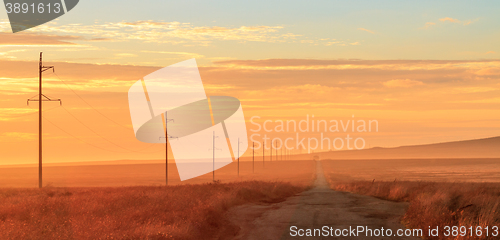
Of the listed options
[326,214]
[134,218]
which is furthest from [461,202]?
[134,218]

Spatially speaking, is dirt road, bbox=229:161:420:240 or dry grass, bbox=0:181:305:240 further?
dirt road, bbox=229:161:420:240

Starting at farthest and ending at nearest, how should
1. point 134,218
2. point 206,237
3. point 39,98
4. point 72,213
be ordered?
point 39,98 < point 72,213 < point 134,218 < point 206,237

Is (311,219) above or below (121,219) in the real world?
below

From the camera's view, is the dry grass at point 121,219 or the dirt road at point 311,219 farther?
the dirt road at point 311,219

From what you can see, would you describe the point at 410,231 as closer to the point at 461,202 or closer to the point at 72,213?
the point at 461,202

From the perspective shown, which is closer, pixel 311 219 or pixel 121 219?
pixel 121 219

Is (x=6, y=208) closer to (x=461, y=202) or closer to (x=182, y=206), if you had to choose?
(x=182, y=206)

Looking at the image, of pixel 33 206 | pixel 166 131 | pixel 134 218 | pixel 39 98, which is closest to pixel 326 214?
pixel 134 218

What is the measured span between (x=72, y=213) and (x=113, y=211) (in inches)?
74.3

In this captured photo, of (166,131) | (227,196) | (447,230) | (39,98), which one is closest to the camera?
(447,230)

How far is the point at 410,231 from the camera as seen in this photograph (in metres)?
15.6

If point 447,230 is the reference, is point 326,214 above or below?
below

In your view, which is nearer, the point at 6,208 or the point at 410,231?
the point at 410,231

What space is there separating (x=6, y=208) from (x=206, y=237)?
38.2 ft
